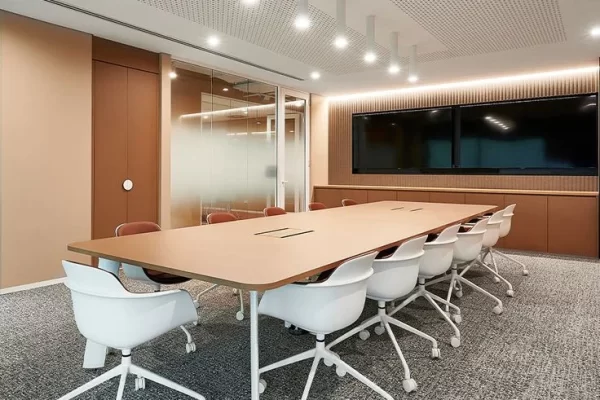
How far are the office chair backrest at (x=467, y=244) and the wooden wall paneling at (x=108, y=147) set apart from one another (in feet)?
12.8

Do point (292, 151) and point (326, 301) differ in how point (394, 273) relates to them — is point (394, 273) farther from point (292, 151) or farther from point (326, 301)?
point (292, 151)

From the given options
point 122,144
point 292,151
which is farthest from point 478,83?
point 122,144

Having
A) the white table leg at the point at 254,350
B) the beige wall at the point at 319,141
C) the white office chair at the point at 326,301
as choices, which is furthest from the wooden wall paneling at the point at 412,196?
the white table leg at the point at 254,350

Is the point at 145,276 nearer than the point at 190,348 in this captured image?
→ No

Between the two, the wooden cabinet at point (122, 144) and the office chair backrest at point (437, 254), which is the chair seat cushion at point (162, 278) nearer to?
the office chair backrest at point (437, 254)

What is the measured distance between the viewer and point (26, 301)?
13.1 feet

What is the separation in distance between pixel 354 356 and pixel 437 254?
37.1 inches

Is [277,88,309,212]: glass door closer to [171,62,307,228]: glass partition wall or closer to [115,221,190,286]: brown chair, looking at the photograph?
[171,62,307,228]: glass partition wall

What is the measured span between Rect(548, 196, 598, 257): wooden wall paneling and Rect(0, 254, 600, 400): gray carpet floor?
255 centimetres

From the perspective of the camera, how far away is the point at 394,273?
2.55m

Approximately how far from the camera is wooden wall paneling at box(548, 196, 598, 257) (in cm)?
609

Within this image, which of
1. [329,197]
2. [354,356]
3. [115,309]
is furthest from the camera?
[329,197]

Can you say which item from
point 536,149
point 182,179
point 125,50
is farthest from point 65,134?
point 536,149

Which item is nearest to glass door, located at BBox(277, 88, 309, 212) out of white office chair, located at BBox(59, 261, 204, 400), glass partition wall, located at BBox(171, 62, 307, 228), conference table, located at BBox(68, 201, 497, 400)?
glass partition wall, located at BBox(171, 62, 307, 228)
